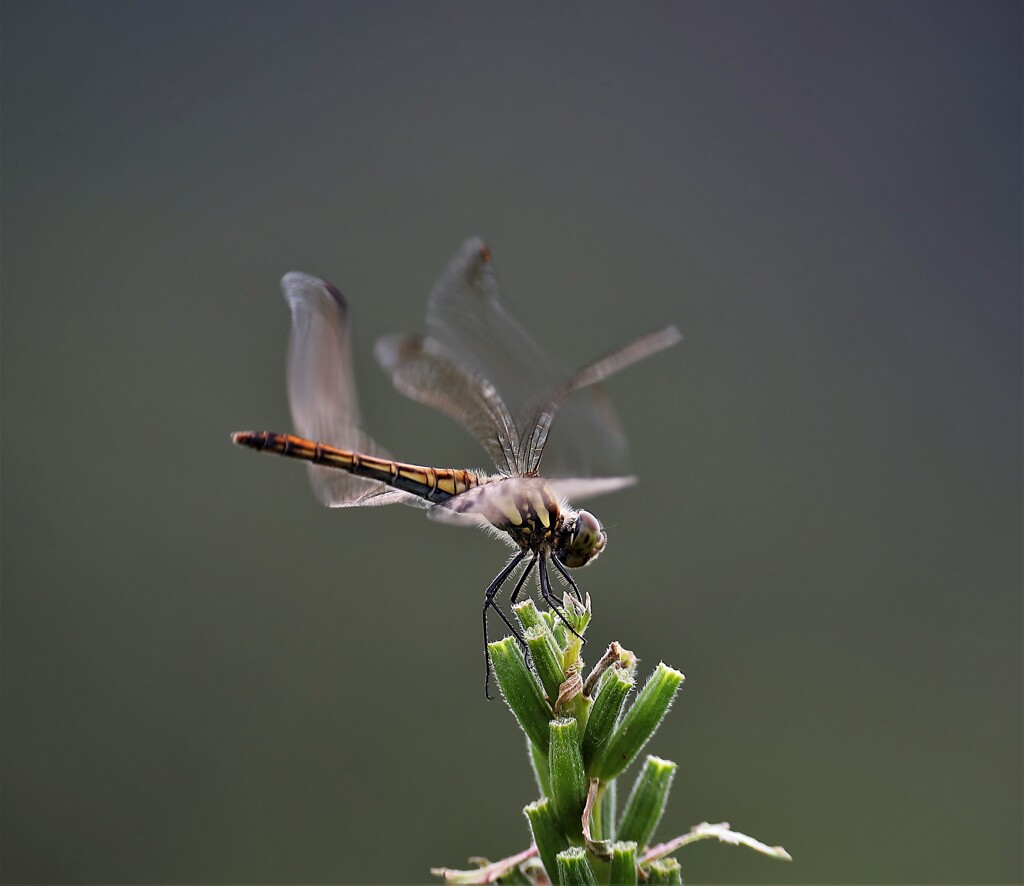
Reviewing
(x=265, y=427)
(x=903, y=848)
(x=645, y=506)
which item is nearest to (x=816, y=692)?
(x=903, y=848)

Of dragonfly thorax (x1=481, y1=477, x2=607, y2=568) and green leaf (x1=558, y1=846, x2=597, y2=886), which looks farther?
dragonfly thorax (x1=481, y1=477, x2=607, y2=568)

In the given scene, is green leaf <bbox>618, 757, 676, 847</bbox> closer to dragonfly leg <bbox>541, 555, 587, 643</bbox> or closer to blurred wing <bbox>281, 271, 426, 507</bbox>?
dragonfly leg <bbox>541, 555, 587, 643</bbox>

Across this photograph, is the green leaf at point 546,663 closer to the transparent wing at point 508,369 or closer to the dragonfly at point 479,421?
the dragonfly at point 479,421

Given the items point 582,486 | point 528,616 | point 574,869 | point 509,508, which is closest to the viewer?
point 574,869

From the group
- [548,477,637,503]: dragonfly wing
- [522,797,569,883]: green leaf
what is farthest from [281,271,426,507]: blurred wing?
[522,797,569,883]: green leaf

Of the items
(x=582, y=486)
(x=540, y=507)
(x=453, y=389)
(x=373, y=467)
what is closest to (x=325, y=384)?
(x=373, y=467)

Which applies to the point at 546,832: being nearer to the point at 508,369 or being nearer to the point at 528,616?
the point at 528,616
